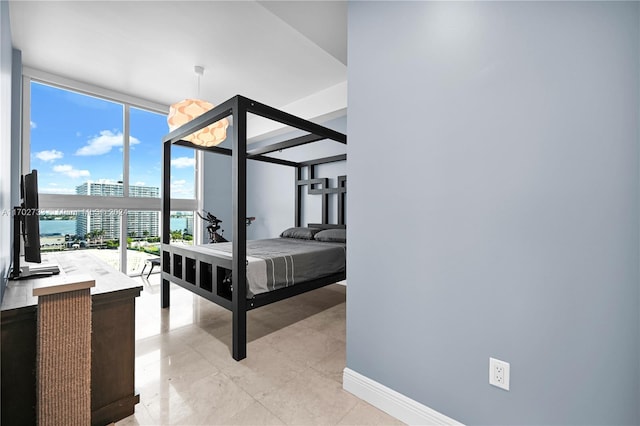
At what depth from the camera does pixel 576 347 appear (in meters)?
1.03

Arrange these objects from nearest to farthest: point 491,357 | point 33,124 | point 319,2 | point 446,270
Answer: point 491,357, point 446,270, point 319,2, point 33,124

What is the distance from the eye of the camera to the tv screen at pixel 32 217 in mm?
1601

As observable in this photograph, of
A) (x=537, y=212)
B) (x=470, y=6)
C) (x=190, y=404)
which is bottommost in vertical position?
(x=190, y=404)

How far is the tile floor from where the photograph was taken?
1.51m

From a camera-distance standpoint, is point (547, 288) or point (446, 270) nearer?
point (547, 288)

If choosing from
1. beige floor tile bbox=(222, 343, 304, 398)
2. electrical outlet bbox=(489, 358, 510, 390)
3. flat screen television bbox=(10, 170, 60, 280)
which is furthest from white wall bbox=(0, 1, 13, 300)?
electrical outlet bbox=(489, 358, 510, 390)

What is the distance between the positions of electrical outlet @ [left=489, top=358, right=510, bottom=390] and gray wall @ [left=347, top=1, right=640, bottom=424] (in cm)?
3

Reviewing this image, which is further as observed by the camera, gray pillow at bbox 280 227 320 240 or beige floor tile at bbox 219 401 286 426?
gray pillow at bbox 280 227 320 240

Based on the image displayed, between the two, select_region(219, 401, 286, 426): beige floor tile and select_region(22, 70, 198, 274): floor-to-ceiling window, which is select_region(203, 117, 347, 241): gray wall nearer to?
select_region(22, 70, 198, 274): floor-to-ceiling window

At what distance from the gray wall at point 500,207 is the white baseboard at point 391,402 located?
35mm

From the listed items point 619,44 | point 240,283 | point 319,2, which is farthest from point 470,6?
point 240,283

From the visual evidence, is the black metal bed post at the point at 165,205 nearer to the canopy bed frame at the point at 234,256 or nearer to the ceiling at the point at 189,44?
the canopy bed frame at the point at 234,256

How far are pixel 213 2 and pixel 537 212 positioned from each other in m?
2.88

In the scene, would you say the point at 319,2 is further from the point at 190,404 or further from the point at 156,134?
the point at 156,134
